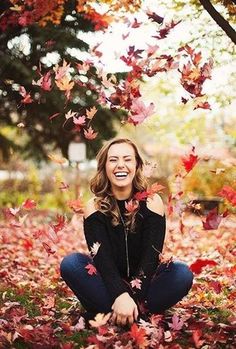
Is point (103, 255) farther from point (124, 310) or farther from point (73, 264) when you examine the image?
point (124, 310)

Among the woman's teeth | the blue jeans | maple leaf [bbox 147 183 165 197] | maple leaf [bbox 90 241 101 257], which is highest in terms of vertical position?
the woman's teeth

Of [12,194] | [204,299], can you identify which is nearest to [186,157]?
[204,299]

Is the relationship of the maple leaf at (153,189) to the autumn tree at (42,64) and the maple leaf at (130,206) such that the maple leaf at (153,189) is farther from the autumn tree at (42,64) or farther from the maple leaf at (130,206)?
the autumn tree at (42,64)

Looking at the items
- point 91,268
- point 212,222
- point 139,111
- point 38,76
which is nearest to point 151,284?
point 91,268

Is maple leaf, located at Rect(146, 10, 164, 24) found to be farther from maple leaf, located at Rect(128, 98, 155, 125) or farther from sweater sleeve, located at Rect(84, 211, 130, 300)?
sweater sleeve, located at Rect(84, 211, 130, 300)

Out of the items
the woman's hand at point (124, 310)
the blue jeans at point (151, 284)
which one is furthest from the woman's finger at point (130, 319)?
the blue jeans at point (151, 284)

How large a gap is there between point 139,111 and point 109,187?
1.65 ft

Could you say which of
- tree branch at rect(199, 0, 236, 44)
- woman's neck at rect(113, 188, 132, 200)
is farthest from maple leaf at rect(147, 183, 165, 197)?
tree branch at rect(199, 0, 236, 44)

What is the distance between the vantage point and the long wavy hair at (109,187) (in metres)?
3.36

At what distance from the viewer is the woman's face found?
10.9 feet

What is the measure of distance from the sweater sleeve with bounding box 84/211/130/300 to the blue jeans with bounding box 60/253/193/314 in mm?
126

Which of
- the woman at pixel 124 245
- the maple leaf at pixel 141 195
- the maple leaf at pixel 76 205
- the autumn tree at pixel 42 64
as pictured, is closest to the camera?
the maple leaf at pixel 141 195

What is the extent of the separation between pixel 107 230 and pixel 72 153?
351 inches

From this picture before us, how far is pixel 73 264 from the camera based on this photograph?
3.37 metres
